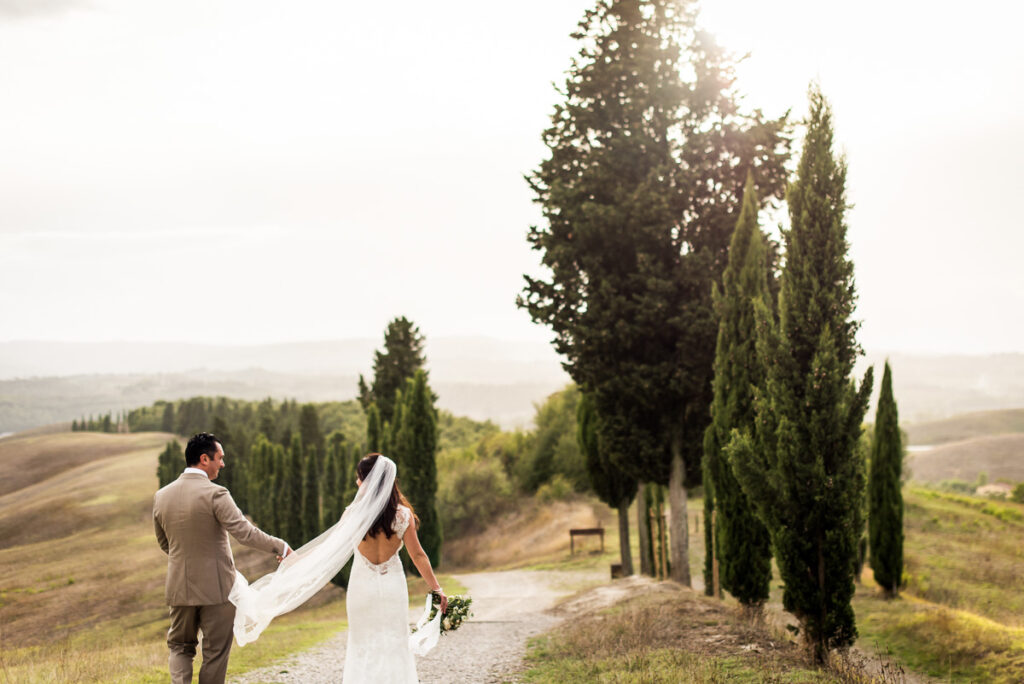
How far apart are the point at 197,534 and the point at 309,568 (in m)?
1.13

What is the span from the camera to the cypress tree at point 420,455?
3122cm

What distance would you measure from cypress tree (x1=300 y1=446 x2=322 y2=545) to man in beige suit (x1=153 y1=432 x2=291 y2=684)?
126ft

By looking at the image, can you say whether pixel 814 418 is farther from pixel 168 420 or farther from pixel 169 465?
Result: pixel 168 420

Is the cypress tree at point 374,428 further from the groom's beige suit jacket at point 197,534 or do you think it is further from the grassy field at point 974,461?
the grassy field at point 974,461

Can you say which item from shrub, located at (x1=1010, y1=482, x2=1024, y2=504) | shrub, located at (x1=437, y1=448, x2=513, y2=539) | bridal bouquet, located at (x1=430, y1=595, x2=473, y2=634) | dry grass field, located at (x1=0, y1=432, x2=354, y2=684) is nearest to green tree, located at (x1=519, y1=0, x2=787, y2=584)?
dry grass field, located at (x1=0, y1=432, x2=354, y2=684)

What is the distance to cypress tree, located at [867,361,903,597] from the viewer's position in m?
20.1

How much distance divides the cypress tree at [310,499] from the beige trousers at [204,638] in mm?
38490

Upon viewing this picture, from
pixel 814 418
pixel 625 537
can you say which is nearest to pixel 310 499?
pixel 625 537

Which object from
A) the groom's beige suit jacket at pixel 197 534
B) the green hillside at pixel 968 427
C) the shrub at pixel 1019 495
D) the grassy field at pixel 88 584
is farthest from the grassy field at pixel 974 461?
→ the groom's beige suit jacket at pixel 197 534

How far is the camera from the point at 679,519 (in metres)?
19.6

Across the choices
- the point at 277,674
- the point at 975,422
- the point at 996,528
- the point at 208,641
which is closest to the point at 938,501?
the point at 996,528

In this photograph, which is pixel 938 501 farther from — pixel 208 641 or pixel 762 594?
pixel 208 641

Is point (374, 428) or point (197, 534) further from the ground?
point (197, 534)

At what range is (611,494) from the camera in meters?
25.4
